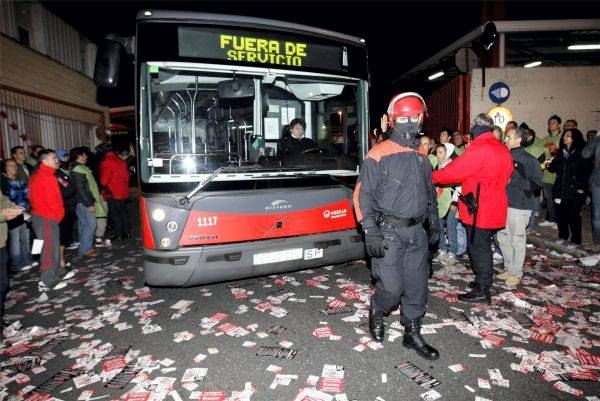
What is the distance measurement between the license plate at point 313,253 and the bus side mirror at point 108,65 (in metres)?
3.10

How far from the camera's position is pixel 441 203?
6555 mm

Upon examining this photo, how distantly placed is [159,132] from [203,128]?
2.03 ft

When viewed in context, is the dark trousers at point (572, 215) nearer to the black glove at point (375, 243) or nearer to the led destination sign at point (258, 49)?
the led destination sign at point (258, 49)

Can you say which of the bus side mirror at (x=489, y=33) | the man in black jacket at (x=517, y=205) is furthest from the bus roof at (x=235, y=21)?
the bus side mirror at (x=489, y=33)

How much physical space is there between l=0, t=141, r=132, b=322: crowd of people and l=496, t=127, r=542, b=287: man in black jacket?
6.20 m

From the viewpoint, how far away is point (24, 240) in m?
7.16

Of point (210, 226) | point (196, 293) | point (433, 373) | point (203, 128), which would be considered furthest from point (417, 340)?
point (203, 128)

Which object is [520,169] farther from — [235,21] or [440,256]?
[235,21]

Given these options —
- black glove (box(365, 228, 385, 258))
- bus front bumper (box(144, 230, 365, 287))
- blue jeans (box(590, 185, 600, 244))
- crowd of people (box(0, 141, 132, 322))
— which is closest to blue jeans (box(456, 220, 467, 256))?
blue jeans (box(590, 185, 600, 244))

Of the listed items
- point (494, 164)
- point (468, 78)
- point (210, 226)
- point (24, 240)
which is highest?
point (468, 78)

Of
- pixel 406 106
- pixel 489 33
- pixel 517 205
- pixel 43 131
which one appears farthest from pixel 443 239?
pixel 43 131

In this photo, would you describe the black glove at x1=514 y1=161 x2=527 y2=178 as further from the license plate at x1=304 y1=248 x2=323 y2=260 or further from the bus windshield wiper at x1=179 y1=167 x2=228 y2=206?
the bus windshield wiper at x1=179 y1=167 x2=228 y2=206

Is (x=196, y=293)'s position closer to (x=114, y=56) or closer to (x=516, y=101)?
(x=114, y=56)

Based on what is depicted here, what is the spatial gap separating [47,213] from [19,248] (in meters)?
2.01
